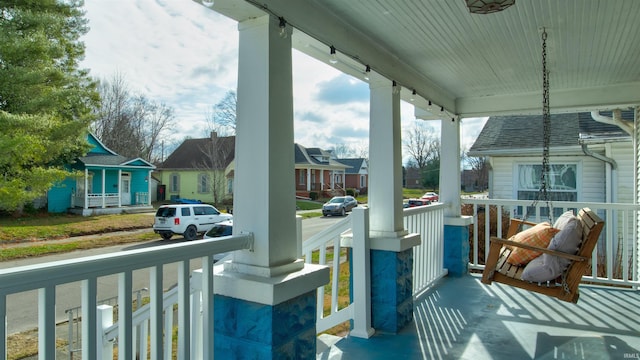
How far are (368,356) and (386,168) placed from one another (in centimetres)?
143

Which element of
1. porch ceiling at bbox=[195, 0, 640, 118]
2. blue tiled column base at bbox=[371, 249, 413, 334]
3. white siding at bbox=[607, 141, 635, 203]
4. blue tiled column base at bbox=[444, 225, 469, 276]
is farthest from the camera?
white siding at bbox=[607, 141, 635, 203]

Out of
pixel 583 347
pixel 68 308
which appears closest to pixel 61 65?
pixel 68 308

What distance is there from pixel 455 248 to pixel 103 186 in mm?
4132

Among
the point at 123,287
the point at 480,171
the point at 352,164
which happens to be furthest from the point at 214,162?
the point at 480,171

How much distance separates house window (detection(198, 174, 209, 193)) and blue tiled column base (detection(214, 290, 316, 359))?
0.85m

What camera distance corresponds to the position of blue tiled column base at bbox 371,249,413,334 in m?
3.33

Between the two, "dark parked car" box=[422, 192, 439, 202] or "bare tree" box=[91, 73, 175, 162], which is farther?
"dark parked car" box=[422, 192, 439, 202]

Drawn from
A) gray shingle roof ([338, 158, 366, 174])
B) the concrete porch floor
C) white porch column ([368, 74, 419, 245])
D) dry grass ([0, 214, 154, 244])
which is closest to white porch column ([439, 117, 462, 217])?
the concrete porch floor

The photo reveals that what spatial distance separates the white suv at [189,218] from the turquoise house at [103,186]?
219mm

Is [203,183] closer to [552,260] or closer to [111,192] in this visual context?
[111,192]

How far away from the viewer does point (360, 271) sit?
330 centimetres

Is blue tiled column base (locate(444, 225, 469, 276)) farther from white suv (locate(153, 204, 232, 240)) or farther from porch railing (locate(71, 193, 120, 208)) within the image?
porch railing (locate(71, 193, 120, 208))

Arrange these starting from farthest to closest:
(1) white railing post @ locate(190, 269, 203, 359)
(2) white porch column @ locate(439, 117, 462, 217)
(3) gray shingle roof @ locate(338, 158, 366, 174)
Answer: (3) gray shingle roof @ locate(338, 158, 366, 174) → (2) white porch column @ locate(439, 117, 462, 217) → (1) white railing post @ locate(190, 269, 203, 359)

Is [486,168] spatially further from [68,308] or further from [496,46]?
[68,308]
